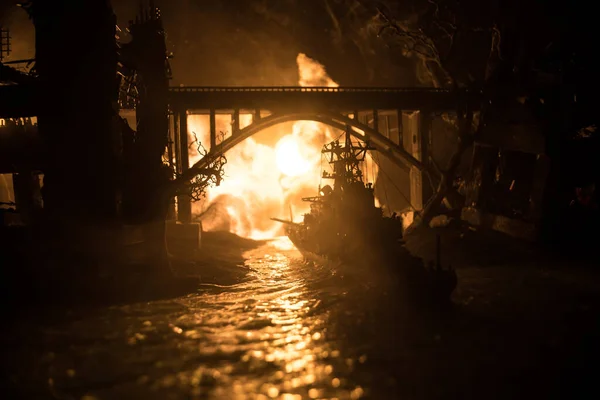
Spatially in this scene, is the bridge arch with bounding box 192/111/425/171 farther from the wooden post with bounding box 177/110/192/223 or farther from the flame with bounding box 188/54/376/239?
the flame with bounding box 188/54/376/239

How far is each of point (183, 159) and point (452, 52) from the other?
13.8m

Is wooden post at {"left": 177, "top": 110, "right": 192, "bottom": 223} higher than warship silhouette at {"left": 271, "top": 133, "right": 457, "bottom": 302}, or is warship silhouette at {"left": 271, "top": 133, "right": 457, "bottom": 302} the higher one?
wooden post at {"left": 177, "top": 110, "right": 192, "bottom": 223}

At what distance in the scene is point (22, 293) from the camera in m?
14.7

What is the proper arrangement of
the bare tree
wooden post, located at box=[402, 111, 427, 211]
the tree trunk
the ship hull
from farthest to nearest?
1. wooden post, located at box=[402, 111, 427, 211]
2. the tree trunk
3. the bare tree
4. the ship hull

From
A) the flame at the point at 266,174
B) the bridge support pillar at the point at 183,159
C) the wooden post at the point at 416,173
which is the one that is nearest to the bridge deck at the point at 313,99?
the bridge support pillar at the point at 183,159

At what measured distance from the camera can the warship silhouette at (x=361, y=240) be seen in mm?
14133

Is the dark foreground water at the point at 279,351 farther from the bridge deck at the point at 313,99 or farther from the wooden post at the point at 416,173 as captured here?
the wooden post at the point at 416,173

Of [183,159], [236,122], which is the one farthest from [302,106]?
[183,159]

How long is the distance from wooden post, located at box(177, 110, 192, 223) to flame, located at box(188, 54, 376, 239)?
13793mm

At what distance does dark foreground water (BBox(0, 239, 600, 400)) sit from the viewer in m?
9.30

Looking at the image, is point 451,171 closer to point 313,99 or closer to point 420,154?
point 420,154

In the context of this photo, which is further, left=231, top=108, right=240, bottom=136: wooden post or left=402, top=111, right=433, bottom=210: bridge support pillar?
left=402, top=111, right=433, bottom=210: bridge support pillar

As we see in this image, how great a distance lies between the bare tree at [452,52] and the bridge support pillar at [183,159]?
10683mm

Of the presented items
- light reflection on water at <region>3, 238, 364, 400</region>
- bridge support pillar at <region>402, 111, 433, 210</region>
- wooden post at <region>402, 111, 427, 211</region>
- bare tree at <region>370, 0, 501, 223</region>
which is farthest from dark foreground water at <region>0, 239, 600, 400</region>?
wooden post at <region>402, 111, 427, 211</region>
